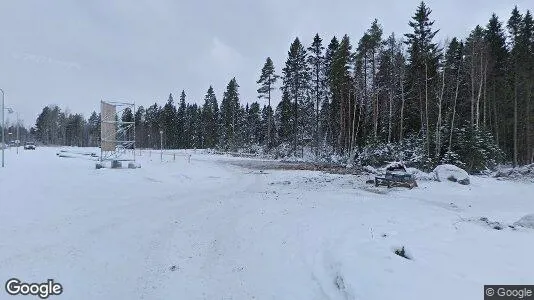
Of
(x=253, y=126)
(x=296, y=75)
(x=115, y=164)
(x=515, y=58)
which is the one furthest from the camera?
(x=253, y=126)

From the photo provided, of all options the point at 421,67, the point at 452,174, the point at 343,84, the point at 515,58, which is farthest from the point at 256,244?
the point at 343,84

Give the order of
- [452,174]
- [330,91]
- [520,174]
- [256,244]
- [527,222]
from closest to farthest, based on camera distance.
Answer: [256,244], [527,222], [452,174], [520,174], [330,91]

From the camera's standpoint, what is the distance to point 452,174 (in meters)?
23.4

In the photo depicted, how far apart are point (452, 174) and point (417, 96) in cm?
1981

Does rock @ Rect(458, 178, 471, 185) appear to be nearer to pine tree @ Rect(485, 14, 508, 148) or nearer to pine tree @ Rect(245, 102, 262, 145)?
pine tree @ Rect(485, 14, 508, 148)

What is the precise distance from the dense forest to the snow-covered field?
19152mm

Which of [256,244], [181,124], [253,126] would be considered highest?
[181,124]

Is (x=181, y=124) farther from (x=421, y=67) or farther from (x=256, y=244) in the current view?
(x=256, y=244)

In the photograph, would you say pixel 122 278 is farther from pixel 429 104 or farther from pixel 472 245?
pixel 429 104

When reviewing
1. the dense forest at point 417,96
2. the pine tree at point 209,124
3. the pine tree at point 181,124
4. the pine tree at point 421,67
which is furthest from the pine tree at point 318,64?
the pine tree at point 181,124

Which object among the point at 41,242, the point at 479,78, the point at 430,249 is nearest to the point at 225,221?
the point at 41,242

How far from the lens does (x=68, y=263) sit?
24.8ft

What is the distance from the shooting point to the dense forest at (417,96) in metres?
34.8

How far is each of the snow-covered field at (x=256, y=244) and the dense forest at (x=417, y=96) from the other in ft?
62.8
